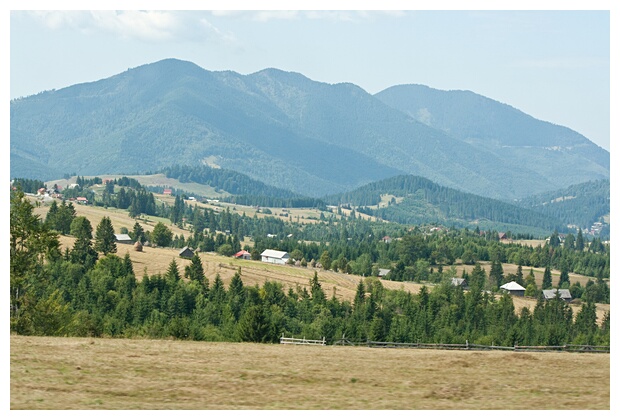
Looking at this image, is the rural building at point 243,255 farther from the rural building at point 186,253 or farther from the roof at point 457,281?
the roof at point 457,281

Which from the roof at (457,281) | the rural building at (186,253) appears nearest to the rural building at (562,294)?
the roof at (457,281)

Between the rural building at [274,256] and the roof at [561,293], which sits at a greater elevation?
the rural building at [274,256]

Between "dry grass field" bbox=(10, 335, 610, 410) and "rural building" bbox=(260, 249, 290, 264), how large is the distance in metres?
145

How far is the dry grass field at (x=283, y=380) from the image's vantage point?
23.0 metres

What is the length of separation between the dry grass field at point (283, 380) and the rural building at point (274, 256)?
144887mm

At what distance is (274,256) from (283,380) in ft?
513

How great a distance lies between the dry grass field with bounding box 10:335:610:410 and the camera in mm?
22984

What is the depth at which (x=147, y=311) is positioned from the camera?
9169cm

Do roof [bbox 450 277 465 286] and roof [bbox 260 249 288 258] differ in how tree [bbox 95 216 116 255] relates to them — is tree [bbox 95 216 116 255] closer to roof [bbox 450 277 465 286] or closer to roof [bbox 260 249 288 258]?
roof [bbox 260 249 288 258]

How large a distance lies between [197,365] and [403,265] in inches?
5929

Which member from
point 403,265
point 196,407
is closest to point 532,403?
point 196,407

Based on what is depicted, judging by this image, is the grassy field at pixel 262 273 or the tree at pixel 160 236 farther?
the tree at pixel 160 236

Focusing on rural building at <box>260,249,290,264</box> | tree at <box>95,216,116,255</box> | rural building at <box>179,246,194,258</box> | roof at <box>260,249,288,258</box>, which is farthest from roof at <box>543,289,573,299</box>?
tree at <box>95,216,116,255</box>
